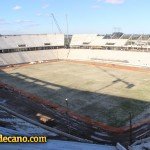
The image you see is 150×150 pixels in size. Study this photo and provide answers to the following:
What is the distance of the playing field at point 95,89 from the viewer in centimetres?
3769

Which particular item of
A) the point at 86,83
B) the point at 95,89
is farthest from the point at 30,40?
the point at 95,89

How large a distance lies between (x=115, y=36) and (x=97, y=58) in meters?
13.0

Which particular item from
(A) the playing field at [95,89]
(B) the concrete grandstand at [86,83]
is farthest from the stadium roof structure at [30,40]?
(A) the playing field at [95,89]

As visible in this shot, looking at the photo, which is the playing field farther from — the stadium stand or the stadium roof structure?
the stadium roof structure

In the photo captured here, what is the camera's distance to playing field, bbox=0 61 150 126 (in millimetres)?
37688

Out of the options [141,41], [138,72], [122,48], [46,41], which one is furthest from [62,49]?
[138,72]

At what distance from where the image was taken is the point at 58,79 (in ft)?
203

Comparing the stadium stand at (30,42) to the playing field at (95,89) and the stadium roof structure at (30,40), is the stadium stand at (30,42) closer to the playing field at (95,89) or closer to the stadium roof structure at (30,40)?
the stadium roof structure at (30,40)

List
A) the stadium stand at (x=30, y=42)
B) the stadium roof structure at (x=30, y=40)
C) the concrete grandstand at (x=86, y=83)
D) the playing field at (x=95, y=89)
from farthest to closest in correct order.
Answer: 1. the stadium roof structure at (x=30, y=40)
2. the stadium stand at (x=30, y=42)
3. the playing field at (x=95, y=89)
4. the concrete grandstand at (x=86, y=83)

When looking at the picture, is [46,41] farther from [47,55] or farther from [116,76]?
[116,76]

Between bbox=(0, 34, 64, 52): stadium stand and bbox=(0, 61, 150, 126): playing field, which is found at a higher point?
bbox=(0, 34, 64, 52): stadium stand

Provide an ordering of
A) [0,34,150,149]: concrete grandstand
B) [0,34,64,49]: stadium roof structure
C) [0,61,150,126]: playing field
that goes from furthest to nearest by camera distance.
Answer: [0,34,64,49]: stadium roof structure → [0,61,150,126]: playing field → [0,34,150,149]: concrete grandstand

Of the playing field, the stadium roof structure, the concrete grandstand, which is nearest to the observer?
the concrete grandstand

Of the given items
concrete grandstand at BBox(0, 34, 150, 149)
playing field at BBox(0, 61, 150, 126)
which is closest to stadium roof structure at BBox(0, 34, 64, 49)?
concrete grandstand at BBox(0, 34, 150, 149)
